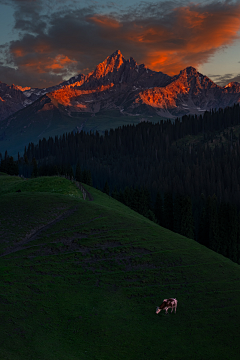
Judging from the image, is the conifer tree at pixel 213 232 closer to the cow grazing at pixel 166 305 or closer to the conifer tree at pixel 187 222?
the conifer tree at pixel 187 222

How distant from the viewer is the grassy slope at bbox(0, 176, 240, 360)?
89.2ft

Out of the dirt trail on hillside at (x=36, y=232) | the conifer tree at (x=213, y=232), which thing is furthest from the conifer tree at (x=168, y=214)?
the dirt trail on hillside at (x=36, y=232)

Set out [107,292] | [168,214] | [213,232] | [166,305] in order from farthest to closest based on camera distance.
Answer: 1. [168,214]
2. [213,232]
3. [107,292]
4. [166,305]

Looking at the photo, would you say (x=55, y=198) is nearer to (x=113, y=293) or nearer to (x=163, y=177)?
(x=113, y=293)

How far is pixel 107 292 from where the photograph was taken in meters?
36.2

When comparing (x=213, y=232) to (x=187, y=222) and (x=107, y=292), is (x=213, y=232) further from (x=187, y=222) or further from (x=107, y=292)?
(x=107, y=292)

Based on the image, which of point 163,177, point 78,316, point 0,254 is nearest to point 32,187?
point 0,254

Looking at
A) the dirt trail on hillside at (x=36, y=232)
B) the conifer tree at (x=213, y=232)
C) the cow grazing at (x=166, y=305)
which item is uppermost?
the dirt trail on hillside at (x=36, y=232)

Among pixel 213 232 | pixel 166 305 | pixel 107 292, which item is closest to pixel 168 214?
pixel 213 232

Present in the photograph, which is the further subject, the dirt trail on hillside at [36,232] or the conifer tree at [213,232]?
the conifer tree at [213,232]

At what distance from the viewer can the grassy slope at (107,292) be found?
1071 inches

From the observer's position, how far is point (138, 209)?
12706 cm

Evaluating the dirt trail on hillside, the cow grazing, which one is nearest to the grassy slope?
the dirt trail on hillside

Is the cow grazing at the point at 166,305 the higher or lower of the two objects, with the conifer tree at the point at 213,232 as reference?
higher
